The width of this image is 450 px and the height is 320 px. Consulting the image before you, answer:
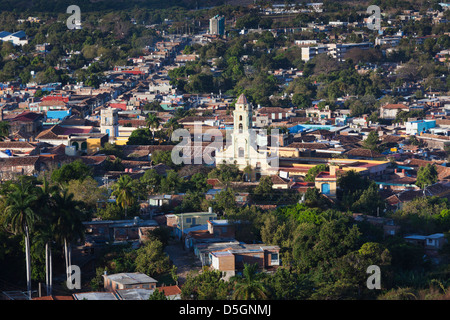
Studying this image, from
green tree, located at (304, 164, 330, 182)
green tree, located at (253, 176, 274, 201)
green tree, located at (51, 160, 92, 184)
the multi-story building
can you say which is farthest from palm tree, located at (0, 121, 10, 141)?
the multi-story building

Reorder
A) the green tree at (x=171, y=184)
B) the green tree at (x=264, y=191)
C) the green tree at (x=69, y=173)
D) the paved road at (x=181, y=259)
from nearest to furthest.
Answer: the paved road at (x=181, y=259)
the green tree at (x=69, y=173)
the green tree at (x=264, y=191)
the green tree at (x=171, y=184)

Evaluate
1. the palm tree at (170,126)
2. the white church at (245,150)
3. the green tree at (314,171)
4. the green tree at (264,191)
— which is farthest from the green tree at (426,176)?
the palm tree at (170,126)

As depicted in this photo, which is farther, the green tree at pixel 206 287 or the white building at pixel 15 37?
the white building at pixel 15 37

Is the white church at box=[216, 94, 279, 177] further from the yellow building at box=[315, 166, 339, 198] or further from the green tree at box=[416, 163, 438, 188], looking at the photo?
the green tree at box=[416, 163, 438, 188]

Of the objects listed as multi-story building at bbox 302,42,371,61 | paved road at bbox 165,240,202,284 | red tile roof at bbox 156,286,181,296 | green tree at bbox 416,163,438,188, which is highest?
multi-story building at bbox 302,42,371,61

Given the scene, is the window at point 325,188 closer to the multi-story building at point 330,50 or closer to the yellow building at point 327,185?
the yellow building at point 327,185

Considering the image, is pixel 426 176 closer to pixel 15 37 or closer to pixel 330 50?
pixel 330 50

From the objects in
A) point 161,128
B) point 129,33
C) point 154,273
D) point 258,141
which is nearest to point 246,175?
point 258,141
